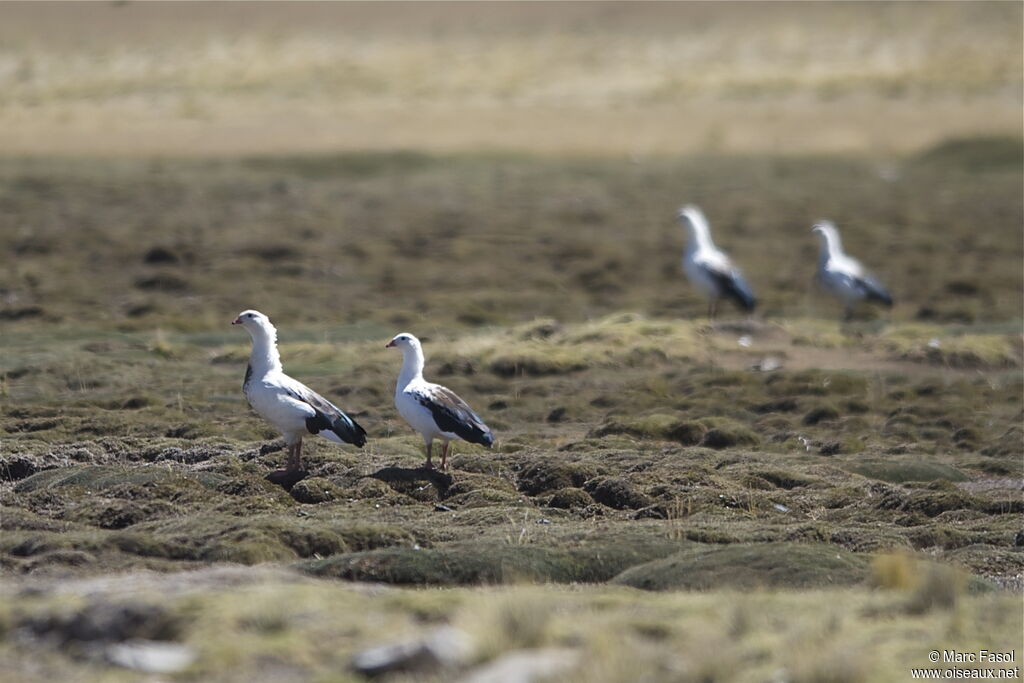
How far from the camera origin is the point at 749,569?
12180mm

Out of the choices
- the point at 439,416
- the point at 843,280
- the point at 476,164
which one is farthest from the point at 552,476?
Result: the point at 476,164

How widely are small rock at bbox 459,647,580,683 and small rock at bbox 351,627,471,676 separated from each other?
0.15 metres

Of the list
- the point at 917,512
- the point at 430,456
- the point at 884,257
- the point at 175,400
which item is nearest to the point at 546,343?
the point at 175,400

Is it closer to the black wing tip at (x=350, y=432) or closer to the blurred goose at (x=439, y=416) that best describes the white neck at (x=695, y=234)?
the blurred goose at (x=439, y=416)

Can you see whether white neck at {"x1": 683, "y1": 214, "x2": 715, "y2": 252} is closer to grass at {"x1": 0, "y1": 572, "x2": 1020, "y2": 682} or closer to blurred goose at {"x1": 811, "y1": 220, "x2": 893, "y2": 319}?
blurred goose at {"x1": 811, "y1": 220, "x2": 893, "y2": 319}

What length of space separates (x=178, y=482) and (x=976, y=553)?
739 centimetres

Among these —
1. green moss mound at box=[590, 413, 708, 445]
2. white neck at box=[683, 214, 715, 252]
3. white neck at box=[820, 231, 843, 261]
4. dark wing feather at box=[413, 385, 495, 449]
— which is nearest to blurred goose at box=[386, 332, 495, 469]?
dark wing feather at box=[413, 385, 495, 449]

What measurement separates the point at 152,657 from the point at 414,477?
6.80 m

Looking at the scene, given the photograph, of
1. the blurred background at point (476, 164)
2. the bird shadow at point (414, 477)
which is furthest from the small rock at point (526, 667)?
the blurred background at point (476, 164)

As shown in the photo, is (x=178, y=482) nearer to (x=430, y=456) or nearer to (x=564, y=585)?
(x=430, y=456)

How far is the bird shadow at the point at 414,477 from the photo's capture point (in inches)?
608

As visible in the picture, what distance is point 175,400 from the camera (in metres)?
20.9

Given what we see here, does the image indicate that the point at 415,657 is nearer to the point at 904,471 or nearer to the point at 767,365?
the point at 904,471

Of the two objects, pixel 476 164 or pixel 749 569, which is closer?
pixel 749 569
